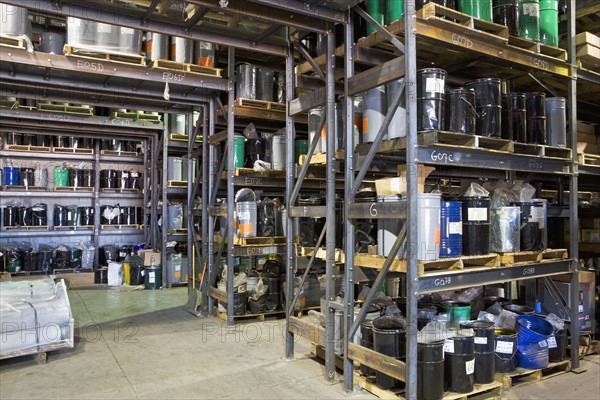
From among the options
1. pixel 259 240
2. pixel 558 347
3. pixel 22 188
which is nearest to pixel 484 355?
pixel 558 347

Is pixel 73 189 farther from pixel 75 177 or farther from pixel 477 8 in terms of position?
pixel 477 8

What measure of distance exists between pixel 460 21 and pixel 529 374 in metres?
3.36

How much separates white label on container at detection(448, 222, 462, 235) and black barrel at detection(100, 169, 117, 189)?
9.51 m

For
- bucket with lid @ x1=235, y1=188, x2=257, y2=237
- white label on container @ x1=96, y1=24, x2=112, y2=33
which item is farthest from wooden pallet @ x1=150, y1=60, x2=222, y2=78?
bucket with lid @ x1=235, y1=188, x2=257, y2=237

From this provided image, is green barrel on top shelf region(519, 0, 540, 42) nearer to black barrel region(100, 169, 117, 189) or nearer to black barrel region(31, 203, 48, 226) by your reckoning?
black barrel region(100, 169, 117, 189)

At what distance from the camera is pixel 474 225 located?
4.05 m

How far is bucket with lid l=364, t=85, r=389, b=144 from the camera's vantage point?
4.16 metres

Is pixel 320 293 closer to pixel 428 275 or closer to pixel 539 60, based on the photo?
pixel 428 275

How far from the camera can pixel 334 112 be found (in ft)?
14.4

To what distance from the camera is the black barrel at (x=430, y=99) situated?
3.71 meters

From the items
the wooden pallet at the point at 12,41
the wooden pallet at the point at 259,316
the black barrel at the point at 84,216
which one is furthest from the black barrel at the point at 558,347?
the black barrel at the point at 84,216

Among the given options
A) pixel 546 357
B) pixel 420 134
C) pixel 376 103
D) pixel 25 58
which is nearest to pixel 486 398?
pixel 546 357

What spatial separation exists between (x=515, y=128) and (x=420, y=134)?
147 cm

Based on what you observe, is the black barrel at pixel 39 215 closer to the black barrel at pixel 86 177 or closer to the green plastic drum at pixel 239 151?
the black barrel at pixel 86 177
